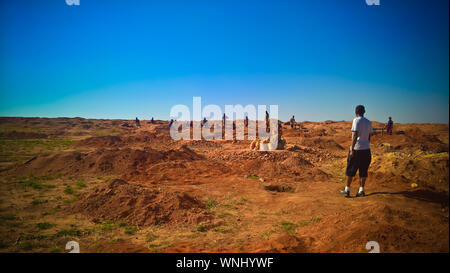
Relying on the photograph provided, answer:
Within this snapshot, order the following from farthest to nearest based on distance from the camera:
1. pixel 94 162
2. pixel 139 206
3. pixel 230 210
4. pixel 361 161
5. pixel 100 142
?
pixel 100 142 < pixel 94 162 < pixel 230 210 < pixel 139 206 < pixel 361 161

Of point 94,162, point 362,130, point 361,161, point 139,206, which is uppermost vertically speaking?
point 362,130

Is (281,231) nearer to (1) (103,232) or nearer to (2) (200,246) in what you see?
(2) (200,246)

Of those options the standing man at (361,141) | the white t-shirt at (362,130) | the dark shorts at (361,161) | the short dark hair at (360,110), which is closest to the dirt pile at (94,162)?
the dark shorts at (361,161)

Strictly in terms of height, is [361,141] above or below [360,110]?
below

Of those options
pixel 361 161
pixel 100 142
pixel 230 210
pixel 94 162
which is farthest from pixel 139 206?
pixel 100 142

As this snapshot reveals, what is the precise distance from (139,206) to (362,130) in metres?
5.64

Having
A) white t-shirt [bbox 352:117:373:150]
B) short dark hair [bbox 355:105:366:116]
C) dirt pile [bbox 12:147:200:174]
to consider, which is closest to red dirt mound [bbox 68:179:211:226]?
white t-shirt [bbox 352:117:373:150]

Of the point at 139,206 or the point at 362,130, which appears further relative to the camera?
the point at 139,206

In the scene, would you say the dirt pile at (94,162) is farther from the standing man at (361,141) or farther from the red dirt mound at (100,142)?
the red dirt mound at (100,142)

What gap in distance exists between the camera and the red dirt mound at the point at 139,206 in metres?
5.69

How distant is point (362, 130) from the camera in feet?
18.5

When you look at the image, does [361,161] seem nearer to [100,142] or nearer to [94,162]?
[94,162]

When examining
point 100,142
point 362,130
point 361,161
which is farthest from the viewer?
point 100,142
